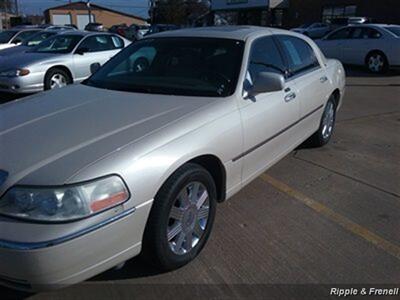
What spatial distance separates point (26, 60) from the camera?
8695 mm

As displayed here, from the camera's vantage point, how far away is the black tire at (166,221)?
2568 millimetres

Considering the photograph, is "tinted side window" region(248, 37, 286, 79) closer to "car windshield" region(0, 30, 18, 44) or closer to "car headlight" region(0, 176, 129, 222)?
"car headlight" region(0, 176, 129, 222)

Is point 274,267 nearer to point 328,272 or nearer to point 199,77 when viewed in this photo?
point 328,272

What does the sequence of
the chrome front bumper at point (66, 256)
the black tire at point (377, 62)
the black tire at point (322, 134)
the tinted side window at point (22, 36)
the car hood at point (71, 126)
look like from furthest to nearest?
the tinted side window at point (22, 36)
the black tire at point (377, 62)
the black tire at point (322, 134)
the car hood at point (71, 126)
the chrome front bumper at point (66, 256)

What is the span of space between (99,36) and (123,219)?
8557 mm

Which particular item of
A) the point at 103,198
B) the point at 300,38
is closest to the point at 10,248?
the point at 103,198

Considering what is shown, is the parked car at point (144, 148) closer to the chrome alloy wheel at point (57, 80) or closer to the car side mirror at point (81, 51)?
the chrome alloy wheel at point (57, 80)

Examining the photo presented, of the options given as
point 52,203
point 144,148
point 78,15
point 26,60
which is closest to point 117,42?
point 26,60

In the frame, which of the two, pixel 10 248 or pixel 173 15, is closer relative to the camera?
pixel 10 248

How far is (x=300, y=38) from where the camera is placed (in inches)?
199

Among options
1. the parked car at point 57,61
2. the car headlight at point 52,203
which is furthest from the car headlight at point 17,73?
the car headlight at point 52,203

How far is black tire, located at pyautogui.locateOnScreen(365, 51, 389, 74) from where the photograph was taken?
12741 millimetres

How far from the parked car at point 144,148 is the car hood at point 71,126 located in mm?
11

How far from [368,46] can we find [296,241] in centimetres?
1143
